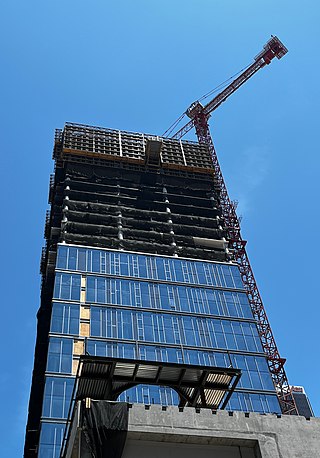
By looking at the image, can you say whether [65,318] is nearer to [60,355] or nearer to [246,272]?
[60,355]

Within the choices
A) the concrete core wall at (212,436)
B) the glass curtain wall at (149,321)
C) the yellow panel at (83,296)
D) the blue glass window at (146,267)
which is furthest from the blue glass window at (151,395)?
the concrete core wall at (212,436)

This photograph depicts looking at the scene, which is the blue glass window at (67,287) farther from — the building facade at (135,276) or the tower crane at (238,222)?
the tower crane at (238,222)

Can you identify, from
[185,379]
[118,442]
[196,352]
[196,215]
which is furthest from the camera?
[196,215]

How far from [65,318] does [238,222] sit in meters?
51.1

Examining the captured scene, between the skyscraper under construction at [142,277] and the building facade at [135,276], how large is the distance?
0.70 feet

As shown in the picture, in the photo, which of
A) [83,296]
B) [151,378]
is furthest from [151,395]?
[151,378]

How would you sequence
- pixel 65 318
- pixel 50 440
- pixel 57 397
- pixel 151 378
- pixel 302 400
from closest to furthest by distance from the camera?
pixel 151 378 < pixel 50 440 < pixel 57 397 < pixel 65 318 < pixel 302 400

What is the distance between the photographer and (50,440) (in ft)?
251

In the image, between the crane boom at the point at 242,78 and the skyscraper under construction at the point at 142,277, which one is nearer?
the skyscraper under construction at the point at 142,277

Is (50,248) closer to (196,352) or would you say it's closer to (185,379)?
(196,352)

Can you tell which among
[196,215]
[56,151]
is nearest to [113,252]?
[196,215]

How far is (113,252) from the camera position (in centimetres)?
10931

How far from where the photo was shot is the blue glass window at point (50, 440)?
248 feet

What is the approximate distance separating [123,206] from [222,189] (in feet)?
90.5
